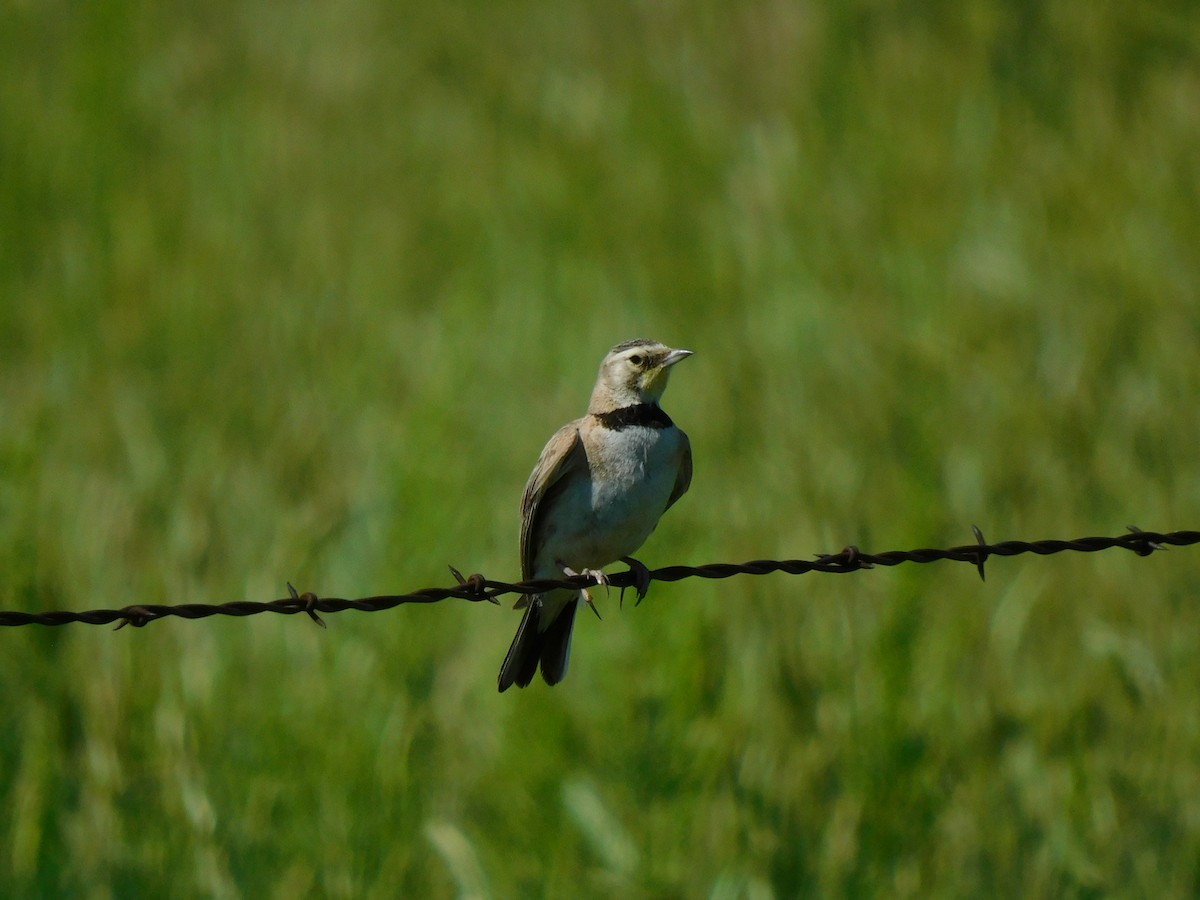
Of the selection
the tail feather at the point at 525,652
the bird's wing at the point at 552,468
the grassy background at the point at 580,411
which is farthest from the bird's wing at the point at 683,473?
the grassy background at the point at 580,411

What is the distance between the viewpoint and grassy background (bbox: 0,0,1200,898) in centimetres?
604

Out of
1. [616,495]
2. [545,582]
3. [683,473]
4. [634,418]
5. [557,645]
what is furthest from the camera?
[557,645]

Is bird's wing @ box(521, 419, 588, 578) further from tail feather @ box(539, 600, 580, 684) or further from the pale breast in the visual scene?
tail feather @ box(539, 600, 580, 684)

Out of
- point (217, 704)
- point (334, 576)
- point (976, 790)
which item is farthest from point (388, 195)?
point (976, 790)

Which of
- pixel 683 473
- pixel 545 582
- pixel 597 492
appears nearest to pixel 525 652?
pixel 597 492

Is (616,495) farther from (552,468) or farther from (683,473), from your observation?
(683,473)

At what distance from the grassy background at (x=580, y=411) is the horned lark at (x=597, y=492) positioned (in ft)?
2.31

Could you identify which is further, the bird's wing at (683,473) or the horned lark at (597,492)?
the bird's wing at (683,473)

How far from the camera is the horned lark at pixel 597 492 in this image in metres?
5.24

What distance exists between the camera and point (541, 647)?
5625 mm

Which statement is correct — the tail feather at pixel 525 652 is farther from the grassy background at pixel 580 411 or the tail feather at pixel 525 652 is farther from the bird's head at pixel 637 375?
the bird's head at pixel 637 375

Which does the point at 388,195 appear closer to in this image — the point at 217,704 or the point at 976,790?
the point at 217,704

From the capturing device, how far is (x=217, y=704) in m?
6.24

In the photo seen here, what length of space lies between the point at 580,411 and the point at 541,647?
380 cm
